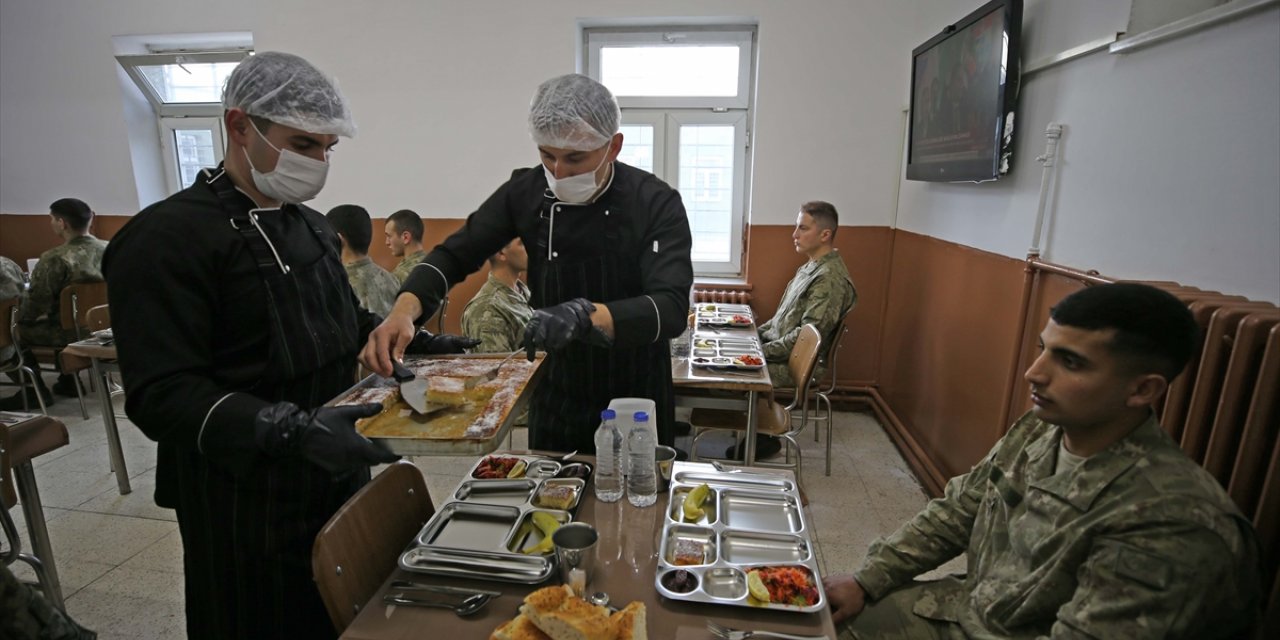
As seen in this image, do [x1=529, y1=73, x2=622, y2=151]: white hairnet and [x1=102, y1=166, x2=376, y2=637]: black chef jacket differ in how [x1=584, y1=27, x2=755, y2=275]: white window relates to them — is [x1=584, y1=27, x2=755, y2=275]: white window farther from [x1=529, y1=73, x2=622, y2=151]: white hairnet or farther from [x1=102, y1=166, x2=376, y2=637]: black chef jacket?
[x1=102, y1=166, x2=376, y2=637]: black chef jacket

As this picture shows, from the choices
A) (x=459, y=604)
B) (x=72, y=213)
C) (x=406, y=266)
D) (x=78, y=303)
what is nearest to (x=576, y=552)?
(x=459, y=604)

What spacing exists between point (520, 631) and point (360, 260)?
2964 millimetres

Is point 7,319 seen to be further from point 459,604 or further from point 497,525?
point 459,604

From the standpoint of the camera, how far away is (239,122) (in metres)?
1.28

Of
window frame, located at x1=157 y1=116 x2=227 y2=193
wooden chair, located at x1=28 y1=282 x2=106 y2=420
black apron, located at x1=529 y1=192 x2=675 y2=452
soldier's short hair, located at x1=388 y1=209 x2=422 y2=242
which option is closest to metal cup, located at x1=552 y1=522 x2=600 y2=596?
black apron, located at x1=529 y1=192 x2=675 y2=452

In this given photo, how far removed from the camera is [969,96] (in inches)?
111

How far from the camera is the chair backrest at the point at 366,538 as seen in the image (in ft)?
3.77

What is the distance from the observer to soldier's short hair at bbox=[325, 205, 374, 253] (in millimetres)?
3371

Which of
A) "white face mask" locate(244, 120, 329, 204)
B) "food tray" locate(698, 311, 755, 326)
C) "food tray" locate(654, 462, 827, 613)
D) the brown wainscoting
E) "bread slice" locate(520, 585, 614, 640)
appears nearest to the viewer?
"bread slice" locate(520, 585, 614, 640)

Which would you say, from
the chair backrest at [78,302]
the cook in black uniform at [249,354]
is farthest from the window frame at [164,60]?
the cook in black uniform at [249,354]

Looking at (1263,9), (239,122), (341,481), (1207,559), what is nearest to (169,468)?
(341,481)

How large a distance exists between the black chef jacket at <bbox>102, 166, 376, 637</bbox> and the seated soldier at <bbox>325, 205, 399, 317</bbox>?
1940mm

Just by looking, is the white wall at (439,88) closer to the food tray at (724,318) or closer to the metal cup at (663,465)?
the food tray at (724,318)

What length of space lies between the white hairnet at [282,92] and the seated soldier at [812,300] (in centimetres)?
263
